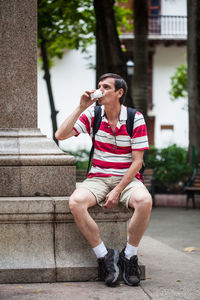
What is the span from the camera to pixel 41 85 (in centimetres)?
3347

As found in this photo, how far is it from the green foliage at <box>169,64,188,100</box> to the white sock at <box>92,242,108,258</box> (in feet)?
90.2

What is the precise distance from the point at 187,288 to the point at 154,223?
6.27 meters

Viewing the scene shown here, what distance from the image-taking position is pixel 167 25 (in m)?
35.9

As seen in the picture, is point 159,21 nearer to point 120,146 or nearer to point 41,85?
point 41,85

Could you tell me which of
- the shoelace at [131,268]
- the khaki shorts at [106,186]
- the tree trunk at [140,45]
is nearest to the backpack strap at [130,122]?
the khaki shorts at [106,186]

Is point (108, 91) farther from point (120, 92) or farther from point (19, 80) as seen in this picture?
point (19, 80)

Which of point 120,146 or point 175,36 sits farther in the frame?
point 175,36

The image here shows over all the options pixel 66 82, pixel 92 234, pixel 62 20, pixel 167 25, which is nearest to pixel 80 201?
pixel 92 234

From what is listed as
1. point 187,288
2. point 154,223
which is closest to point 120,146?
point 187,288

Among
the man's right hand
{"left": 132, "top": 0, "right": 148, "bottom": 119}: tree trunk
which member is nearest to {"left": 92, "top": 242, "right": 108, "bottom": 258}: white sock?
the man's right hand

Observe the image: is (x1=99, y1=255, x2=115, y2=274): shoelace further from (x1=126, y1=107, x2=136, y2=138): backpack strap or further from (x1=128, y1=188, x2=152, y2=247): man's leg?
(x1=126, y1=107, x2=136, y2=138): backpack strap

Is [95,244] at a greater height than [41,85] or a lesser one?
lesser

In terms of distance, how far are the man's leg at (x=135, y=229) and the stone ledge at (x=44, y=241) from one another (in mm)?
253

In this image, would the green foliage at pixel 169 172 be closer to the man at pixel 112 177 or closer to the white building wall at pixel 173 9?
the man at pixel 112 177
